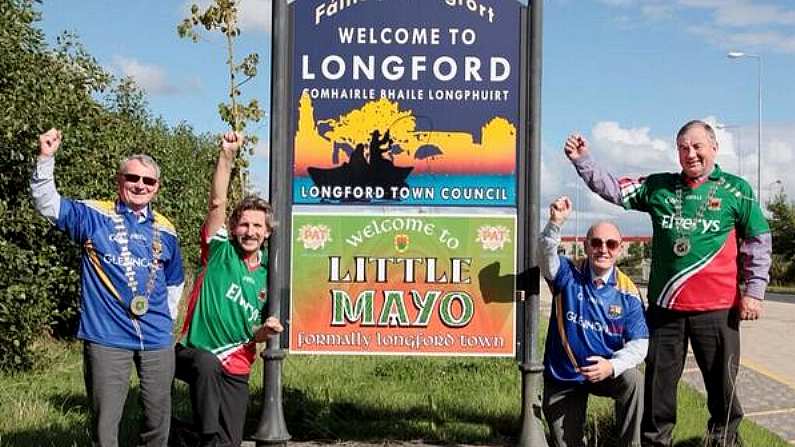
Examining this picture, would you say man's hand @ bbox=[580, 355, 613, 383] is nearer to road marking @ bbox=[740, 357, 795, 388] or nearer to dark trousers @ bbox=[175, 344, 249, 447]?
dark trousers @ bbox=[175, 344, 249, 447]

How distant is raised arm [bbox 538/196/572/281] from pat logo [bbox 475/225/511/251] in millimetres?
347

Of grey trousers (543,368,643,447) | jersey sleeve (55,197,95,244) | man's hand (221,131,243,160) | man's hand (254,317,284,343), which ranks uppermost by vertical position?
man's hand (221,131,243,160)

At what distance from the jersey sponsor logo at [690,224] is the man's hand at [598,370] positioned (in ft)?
3.18

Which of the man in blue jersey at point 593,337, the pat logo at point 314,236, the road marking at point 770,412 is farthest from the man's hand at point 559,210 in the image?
the road marking at point 770,412

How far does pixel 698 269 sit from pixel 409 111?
1.94 m

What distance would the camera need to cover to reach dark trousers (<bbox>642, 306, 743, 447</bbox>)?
5430mm

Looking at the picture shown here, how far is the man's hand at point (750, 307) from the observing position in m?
5.33

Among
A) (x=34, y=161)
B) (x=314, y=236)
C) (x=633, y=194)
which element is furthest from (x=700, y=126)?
(x=34, y=161)

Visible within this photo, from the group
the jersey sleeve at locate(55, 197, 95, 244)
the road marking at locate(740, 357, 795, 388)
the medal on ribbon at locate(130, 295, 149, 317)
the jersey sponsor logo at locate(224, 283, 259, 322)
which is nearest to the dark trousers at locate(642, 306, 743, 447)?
the jersey sponsor logo at locate(224, 283, 259, 322)

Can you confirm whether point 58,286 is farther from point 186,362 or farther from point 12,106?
point 186,362

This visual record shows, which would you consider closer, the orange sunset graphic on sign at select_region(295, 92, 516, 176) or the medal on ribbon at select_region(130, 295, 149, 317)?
the medal on ribbon at select_region(130, 295, 149, 317)

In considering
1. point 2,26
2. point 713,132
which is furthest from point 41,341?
point 713,132

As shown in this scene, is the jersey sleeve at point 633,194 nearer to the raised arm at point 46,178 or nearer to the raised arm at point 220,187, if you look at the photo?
the raised arm at point 220,187

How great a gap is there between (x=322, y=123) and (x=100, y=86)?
687 centimetres
